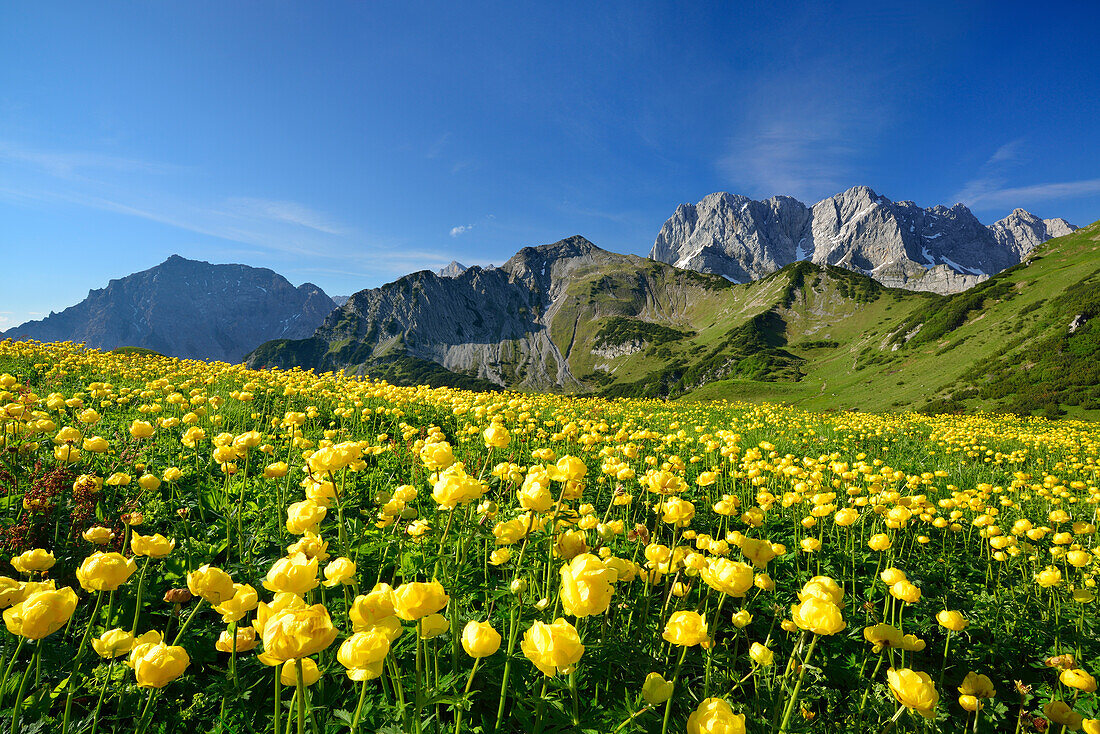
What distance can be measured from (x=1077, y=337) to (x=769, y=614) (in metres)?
63.9

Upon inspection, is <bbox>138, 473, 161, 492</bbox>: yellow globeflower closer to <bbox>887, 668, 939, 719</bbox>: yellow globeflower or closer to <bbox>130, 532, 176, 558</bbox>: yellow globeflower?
<bbox>130, 532, 176, 558</bbox>: yellow globeflower

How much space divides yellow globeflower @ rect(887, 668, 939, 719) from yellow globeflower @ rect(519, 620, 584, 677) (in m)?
1.40

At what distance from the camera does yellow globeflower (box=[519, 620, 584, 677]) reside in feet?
4.87

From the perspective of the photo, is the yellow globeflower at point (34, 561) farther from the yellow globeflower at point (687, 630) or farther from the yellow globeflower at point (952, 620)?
the yellow globeflower at point (952, 620)

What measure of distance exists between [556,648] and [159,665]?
1.49 metres

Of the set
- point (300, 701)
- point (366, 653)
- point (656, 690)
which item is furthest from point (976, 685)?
point (300, 701)

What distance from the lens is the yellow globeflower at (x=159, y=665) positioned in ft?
5.10

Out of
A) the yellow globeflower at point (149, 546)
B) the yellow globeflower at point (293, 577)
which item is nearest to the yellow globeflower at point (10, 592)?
the yellow globeflower at point (149, 546)

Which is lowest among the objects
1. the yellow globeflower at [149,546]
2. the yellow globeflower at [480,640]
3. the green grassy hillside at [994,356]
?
the yellow globeflower at [149,546]

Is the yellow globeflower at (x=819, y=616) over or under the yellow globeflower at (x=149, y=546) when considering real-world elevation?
over

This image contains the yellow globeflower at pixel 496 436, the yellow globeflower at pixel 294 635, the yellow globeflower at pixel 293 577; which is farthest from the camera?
the yellow globeflower at pixel 496 436

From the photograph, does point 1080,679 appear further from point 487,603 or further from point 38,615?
point 38,615

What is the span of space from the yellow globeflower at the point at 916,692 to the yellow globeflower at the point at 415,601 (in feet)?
6.29

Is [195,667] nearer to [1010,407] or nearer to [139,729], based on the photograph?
[139,729]
